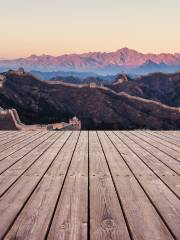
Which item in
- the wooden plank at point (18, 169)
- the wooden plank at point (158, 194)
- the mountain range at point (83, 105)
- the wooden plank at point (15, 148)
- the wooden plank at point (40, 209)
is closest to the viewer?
the wooden plank at point (40, 209)

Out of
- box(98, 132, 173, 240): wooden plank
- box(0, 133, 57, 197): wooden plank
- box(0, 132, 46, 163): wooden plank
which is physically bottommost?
box(98, 132, 173, 240): wooden plank

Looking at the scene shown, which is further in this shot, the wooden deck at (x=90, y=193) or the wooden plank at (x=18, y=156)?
the wooden plank at (x=18, y=156)

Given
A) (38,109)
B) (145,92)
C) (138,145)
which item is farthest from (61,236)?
(145,92)

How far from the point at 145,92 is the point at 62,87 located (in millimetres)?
66784

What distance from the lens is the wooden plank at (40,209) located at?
3198 millimetres

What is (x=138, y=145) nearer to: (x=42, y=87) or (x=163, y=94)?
(x=42, y=87)

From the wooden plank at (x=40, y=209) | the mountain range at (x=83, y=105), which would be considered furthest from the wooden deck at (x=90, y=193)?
the mountain range at (x=83, y=105)

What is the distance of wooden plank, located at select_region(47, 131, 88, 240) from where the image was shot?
10.5 feet

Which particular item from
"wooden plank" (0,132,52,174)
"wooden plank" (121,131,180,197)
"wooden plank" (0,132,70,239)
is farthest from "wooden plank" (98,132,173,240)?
"wooden plank" (0,132,52,174)

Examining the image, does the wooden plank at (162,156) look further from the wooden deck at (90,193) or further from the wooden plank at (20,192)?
the wooden plank at (20,192)

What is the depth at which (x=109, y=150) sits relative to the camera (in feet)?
25.3

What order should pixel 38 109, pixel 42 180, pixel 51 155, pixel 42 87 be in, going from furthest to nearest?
1. pixel 42 87
2. pixel 38 109
3. pixel 51 155
4. pixel 42 180

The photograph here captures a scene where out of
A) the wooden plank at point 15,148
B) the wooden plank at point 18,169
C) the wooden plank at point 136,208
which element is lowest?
the wooden plank at point 136,208

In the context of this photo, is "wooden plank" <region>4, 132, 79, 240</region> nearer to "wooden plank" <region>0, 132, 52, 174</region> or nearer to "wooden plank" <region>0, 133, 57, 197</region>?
"wooden plank" <region>0, 133, 57, 197</region>
